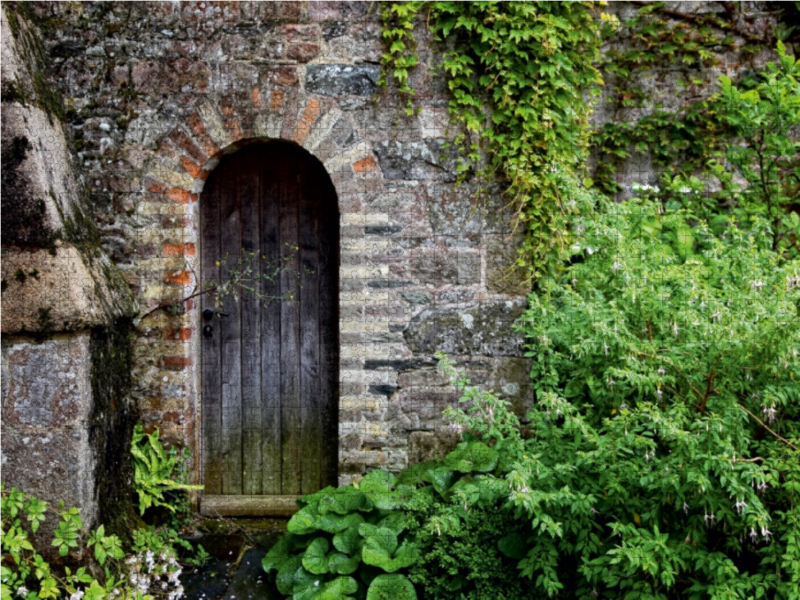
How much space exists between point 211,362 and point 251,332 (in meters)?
0.31

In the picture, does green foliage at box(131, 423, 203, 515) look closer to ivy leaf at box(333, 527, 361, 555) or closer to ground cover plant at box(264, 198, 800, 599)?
ground cover plant at box(264, 198, 800, 599)

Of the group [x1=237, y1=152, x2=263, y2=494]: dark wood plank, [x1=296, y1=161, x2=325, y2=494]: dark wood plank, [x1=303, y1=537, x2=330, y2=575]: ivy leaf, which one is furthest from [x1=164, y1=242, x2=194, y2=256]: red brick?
[x1=303, y1=537, x2=330, y2=575]: ivy leaf

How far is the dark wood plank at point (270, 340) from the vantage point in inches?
160

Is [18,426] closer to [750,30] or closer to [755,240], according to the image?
[755,240]

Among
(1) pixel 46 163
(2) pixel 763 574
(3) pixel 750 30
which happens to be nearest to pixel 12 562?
(1) pixel 46 163

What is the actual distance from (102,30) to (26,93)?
72 centimetres

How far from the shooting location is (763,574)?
8.13 feet

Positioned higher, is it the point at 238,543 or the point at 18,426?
the point at 18,426

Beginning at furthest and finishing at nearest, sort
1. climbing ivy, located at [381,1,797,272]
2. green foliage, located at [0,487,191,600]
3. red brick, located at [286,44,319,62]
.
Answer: red brick, located at [286,44,319,62], climbing ivy, located at [381,1,797,272], green foliage, located at [0,487,191,600]

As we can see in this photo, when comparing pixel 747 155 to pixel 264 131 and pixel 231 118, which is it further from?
pixel 231 118

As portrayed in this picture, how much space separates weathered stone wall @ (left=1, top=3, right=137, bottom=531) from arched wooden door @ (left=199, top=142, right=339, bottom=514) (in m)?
0.82

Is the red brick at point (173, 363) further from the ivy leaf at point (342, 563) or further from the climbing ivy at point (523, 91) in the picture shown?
the climbing ivy at point (523, 91)

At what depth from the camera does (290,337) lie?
13.4ft

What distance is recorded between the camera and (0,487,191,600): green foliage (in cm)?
271
